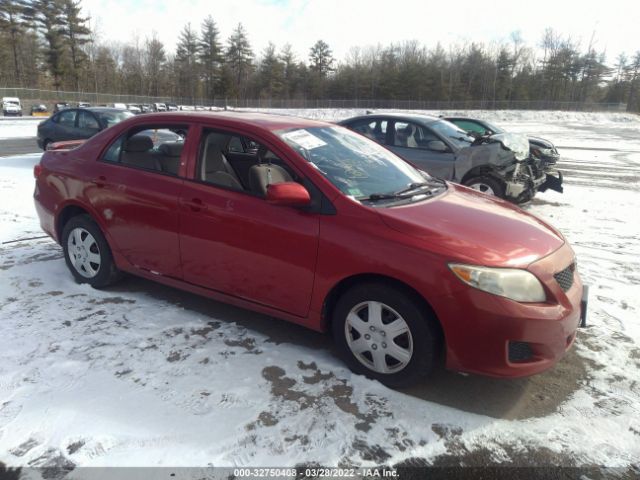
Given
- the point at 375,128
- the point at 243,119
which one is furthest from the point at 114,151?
the point at 375,128

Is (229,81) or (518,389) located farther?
(229,81)

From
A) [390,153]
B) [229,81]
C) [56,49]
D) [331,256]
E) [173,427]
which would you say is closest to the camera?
[173,427]

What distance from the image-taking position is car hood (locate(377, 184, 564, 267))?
276 centimetres

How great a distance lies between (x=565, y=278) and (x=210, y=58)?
84.8m

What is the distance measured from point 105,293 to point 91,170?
3.73 feet

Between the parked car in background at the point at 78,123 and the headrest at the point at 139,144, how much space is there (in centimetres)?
887

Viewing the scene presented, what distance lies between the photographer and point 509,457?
2510 mm

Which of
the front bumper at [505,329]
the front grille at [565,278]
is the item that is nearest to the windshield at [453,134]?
the front grille at [565,278]

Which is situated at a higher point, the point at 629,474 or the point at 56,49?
the point at 56,49

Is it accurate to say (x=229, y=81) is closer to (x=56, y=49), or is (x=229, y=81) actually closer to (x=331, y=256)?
(x=56, y=49)

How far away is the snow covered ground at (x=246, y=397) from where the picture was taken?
97.9 inches

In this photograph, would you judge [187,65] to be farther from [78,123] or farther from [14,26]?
[78,123]

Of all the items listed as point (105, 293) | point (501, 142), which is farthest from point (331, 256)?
point (501, 142)

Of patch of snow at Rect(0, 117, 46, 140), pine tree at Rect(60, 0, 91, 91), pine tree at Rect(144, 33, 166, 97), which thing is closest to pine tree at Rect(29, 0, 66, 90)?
pine tree at Rect(60, 0, 91, 91)
